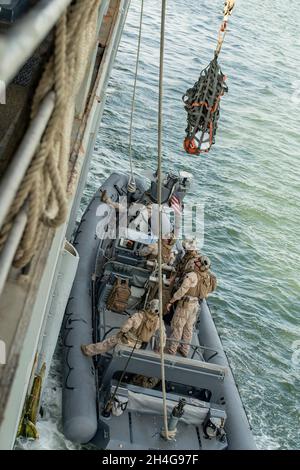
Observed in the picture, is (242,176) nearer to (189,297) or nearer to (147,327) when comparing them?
(189,297)

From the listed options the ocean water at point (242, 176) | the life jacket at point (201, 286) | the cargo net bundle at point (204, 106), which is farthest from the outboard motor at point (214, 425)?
the cargo net bundle at point (204, 106)

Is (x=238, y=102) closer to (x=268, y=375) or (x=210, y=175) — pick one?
(x=210, y=175)

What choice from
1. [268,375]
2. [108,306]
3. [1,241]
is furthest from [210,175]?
[1,241]

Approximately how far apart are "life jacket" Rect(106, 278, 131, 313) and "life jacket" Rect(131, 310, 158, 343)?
0.96 metres

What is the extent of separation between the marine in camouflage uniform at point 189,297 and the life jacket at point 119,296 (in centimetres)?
65

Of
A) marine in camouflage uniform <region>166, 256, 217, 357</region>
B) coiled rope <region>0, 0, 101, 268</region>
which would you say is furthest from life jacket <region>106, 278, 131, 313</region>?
coiled rope <region>0, 0, 101, 268</region>

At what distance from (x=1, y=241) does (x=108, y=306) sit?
A: 674cm

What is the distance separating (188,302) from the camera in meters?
8.59

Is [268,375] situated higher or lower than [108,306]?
lower

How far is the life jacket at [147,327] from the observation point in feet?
25.2

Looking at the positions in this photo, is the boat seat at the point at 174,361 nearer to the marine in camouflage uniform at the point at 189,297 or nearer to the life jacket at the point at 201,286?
the marine in camouflage uniform at the point at 189,297

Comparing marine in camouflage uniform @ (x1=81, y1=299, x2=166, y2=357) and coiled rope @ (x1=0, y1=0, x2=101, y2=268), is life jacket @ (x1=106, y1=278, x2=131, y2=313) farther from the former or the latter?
coiled rope @ (x1=0, y1=0, x2=101, y2=268)

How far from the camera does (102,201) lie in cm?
1150

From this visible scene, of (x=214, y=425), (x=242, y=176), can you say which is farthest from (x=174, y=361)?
(x=242, y=176)
